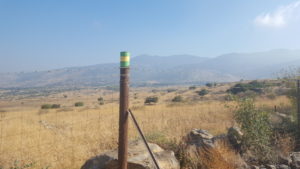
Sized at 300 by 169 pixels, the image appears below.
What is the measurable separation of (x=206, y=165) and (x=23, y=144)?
25.2ft

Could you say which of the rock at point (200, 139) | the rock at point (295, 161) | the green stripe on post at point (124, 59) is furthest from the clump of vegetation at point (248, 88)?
the green stripe on post at point (124, 59)

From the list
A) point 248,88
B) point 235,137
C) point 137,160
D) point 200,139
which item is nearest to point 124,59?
point 137,160

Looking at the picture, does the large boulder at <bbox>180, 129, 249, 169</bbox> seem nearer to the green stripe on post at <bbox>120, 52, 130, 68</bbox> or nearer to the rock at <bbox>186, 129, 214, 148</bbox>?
the rock at <bbox>186, 129, 214, 148</bbox>

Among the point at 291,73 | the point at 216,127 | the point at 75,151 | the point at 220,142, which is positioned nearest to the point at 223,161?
the point at 220,142

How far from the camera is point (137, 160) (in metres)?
5.26

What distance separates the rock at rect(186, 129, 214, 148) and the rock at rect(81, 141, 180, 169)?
3.40 feet

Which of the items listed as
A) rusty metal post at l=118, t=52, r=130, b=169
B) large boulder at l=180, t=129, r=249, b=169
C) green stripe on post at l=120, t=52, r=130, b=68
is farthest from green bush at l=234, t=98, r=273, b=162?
green stripe on post at l=120, t=52, r=130, b=68

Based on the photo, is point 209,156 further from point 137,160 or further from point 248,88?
point 248,88

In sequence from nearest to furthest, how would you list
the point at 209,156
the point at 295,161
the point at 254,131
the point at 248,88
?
the point at 209,156 → the point at 295,161 → the point at 254,131 → the point at 248,88

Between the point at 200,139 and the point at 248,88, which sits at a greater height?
the point at 200,139

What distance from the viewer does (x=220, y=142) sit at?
7.04m

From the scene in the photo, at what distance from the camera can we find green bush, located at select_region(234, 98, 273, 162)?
7035mm

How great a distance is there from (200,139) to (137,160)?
2.50 metres

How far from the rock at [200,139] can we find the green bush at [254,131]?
1060 millimetres
